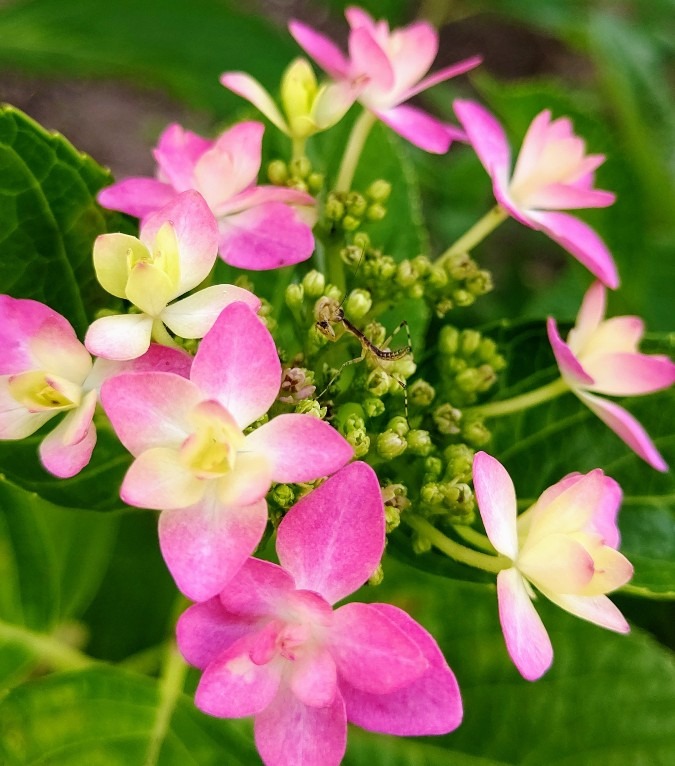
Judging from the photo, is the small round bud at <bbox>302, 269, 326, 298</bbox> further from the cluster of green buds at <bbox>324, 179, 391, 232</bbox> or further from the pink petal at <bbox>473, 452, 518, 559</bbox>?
the pink petal at <bbox>473, 452, 518, 559</bbox>

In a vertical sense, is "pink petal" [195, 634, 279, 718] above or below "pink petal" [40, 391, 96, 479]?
below

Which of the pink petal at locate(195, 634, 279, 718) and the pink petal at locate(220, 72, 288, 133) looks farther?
the pink petal at locate(220, 72, 288, 133)

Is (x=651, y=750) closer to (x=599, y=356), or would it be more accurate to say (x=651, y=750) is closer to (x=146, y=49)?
(x=599, y=356)

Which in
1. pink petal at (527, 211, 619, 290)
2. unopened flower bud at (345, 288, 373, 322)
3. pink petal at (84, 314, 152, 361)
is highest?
pink petal at (527, 211, 619, 290)

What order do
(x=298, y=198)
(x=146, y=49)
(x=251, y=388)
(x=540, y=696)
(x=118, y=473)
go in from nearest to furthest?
(x=251, y=388) → (x=298, y=198) → (x=118, y=473) → (x=540, y=696) → (x=146, y=49)

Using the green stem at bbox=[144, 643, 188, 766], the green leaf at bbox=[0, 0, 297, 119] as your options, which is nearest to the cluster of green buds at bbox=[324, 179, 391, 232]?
the green stem at bbox=[144, 643, 188, 766]

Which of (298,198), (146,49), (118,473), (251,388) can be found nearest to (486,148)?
(298,198)

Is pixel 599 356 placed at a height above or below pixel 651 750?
above
